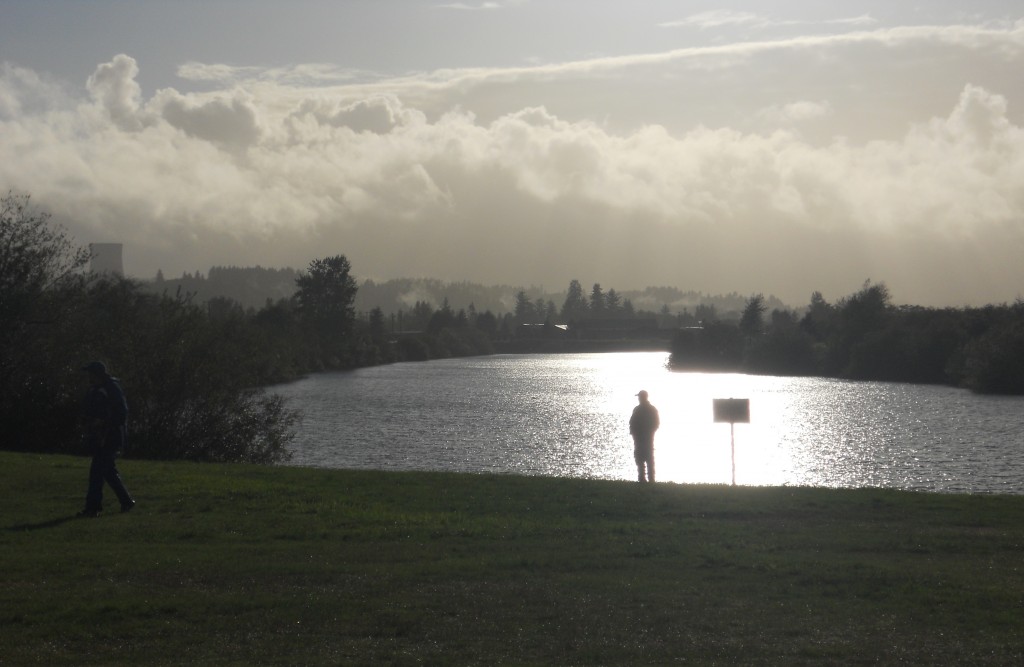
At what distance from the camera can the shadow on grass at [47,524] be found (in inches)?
608

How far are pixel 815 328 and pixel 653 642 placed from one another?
551 feet

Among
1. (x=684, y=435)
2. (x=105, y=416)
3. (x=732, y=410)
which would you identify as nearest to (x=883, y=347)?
(x=684, y=435)

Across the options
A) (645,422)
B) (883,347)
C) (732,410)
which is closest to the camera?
(645,422)

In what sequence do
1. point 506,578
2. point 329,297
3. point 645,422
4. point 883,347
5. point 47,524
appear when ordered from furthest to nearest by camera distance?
point 329,297 < point 883,347 < point 645,422 < point 47,524 < point 506,578

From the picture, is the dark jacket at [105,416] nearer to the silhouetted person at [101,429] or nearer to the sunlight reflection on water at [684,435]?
the silhouetted person at [101,429]

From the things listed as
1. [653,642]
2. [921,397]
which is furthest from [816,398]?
[653,642]

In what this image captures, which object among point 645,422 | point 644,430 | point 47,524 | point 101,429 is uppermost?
point 101,429

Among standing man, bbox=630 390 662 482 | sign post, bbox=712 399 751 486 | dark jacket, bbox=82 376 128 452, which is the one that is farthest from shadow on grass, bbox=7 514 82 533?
sign post, bbox=712 399 751 486

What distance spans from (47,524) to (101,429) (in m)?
1.69

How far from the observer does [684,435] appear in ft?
210

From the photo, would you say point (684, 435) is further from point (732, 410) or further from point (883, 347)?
point (883, 347)

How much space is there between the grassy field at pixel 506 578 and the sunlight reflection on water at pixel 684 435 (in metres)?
11.7

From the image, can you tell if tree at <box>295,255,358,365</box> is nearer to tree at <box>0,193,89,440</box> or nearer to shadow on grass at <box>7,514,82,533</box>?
tree at <box>0,193,89,440</box>

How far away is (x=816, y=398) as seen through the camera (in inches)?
3853
